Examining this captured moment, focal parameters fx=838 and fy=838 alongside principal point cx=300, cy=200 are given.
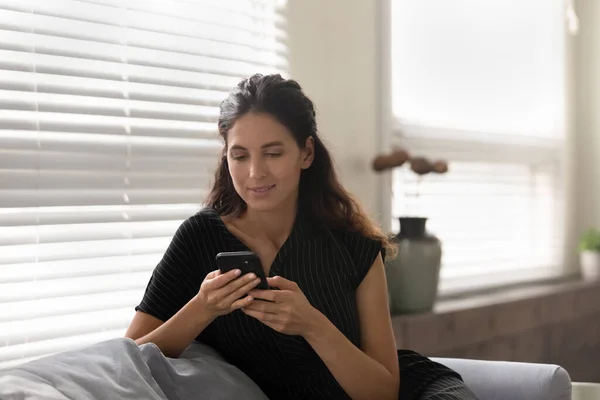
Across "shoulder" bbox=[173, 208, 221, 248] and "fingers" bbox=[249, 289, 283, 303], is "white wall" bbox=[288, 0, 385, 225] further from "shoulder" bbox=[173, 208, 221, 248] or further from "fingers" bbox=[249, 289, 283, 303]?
"fingers" bbox=[249, 289, 283, 303]

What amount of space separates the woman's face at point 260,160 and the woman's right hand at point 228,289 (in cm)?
25

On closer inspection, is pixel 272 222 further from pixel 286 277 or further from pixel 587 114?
pixel 587 114

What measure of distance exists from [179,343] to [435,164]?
1.72 meters

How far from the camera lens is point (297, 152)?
2.07 m

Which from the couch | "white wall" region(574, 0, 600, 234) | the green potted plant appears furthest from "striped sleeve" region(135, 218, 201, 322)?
"white wall" region(574, 0, 600, 234)

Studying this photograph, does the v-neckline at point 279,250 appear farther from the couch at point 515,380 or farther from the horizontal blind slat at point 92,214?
the couch at point 515,380

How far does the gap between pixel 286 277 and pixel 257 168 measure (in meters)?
0.30

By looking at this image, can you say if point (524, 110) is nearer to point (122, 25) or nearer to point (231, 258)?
point (122, 25)

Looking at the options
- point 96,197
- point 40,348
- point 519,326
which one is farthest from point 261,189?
point 519,326

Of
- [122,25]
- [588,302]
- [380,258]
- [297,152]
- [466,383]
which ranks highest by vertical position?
[122,25]

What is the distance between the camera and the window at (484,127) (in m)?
3.81

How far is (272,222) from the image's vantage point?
2172 millimetres

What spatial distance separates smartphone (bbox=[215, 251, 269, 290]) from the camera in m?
1.78

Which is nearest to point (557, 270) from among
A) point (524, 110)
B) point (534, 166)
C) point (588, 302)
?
point (588, 302)
